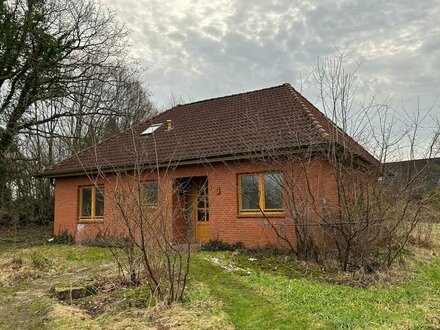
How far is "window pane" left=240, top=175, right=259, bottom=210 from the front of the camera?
37.5 ft

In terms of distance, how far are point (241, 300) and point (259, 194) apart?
526 centimetres

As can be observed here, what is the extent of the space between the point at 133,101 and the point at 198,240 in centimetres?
1993

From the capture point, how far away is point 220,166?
39.6 ft

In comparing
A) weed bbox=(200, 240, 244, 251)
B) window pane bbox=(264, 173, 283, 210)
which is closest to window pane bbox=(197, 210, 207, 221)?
weed bbox=(200, 240, 244, 251)

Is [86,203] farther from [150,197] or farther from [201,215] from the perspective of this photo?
[150,197]

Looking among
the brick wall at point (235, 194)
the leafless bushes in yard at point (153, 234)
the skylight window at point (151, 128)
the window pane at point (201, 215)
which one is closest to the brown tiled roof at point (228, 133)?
the skylight window at point (151, 128)

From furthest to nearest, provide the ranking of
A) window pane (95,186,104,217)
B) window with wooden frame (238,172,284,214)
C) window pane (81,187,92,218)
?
window pane (81,187,92,218) → window pane (95,186,104,217) → window with wooden frame (238,172,284,214)

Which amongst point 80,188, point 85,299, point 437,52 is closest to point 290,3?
point 437,52

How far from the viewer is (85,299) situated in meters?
6.71

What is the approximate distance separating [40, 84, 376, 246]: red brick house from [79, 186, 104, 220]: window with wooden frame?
4cm

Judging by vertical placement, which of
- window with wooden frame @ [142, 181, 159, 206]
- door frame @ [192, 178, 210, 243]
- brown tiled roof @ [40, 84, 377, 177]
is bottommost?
Answer: door frame @ [192, 178, 210, 243]

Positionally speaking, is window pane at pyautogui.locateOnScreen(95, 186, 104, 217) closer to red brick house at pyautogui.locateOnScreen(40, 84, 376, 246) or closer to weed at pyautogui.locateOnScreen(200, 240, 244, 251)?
red brick house at pyautogui.locateOnScreen(40, 84, 376, 246)

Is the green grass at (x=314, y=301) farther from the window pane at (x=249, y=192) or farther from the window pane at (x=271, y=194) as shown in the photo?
the window pane at (x=249, y=192)

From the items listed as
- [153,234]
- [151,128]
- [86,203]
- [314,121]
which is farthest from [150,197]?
[151,128]
